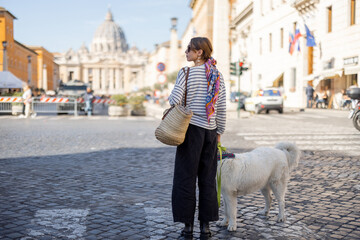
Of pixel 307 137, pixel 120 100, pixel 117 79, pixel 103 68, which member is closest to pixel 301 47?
pixel 120 100

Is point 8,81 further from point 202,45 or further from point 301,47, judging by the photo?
point 202,45

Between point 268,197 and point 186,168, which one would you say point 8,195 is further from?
point 268,197

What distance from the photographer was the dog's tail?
472 cm

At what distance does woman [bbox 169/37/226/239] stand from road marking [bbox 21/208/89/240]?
3.18 feet

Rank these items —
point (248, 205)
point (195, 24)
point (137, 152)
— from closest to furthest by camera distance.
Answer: point (248, 205)
point (137, 152)
point (195, 24)

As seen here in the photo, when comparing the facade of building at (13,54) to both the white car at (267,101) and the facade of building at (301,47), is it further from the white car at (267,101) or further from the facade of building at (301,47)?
the white car at (267,101)

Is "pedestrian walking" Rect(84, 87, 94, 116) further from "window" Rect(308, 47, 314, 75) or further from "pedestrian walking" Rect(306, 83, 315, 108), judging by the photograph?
"window" Rect(308, 47, 314, 75)

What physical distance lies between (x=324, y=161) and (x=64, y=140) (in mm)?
6685

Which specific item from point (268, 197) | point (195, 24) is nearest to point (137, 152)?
point (268, 197)

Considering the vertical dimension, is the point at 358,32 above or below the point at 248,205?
above

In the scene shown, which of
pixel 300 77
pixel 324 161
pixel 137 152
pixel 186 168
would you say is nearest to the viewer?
pixel 186 168

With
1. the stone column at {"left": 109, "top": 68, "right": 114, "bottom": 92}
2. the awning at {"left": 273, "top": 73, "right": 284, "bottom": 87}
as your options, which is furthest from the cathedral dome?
the awning at {"left": 273, "top": 73, "right": 284, "bottom": 87}

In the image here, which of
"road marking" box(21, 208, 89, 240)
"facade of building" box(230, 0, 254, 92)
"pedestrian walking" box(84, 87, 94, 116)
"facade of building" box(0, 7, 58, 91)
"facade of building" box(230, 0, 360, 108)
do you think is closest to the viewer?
"road marking" box(21, 208, 89, 240)

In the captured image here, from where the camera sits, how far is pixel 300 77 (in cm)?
3297
